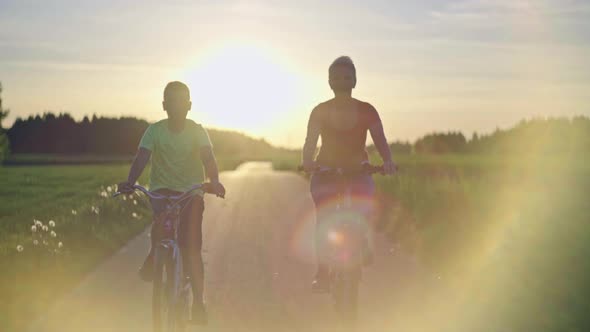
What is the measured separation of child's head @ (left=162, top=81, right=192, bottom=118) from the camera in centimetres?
600

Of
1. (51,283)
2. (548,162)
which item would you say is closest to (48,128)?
(548,162)

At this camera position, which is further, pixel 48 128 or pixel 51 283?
pixel 48 128

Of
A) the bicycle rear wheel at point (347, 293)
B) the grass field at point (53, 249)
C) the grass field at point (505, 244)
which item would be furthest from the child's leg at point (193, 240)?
the grass field at point (505, 244)

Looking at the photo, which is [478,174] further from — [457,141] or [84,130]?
[84,130]

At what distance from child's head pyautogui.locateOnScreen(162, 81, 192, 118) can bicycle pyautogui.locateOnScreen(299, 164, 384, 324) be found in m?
1.23

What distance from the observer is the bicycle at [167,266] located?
5.38 m

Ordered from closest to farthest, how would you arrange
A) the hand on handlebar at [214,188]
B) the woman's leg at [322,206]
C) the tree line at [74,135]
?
the hand on handlebar at [214,188]
the woman's leg at [322,206]
the tree line at [74,135]

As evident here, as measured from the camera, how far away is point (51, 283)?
9.22 metres

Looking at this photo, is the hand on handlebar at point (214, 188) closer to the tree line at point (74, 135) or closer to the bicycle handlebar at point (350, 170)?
the bicycle handlebar at point (350, 170)

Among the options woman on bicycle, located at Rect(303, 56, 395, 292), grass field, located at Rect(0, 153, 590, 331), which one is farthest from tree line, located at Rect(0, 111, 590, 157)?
woman on bicycle, located at Rect(303, 56, 395, 292)

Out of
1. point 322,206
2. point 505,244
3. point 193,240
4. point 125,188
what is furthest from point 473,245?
point 125,188

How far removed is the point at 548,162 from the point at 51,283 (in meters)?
16.9

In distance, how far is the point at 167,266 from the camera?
557 centimetres

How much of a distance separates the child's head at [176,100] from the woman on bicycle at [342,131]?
132cm
